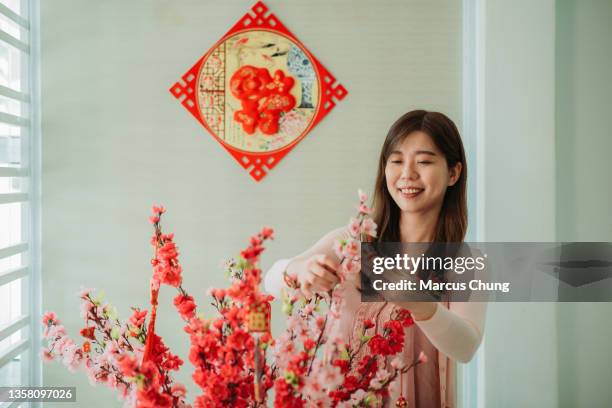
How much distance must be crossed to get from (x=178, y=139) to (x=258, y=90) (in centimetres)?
33

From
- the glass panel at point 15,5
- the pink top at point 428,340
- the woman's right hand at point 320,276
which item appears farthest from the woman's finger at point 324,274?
the glass panel at point 15,5

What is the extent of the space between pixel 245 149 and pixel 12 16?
2.79 feet

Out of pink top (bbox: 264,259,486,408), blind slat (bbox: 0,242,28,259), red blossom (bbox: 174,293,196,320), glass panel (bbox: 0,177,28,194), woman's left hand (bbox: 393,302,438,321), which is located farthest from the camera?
glass panel (bbox: 0,177,28,194)

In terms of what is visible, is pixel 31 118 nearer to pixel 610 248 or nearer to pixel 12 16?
pixel 12 16

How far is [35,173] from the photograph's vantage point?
1.71 metres

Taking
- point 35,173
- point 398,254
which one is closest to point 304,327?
point 398,254

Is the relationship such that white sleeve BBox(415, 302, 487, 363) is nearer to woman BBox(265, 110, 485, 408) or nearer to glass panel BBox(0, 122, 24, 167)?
woman BBox(265, 110, 485, 408)

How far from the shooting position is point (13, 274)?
5.19 ft

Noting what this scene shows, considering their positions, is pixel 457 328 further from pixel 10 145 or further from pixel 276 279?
pixel 10 145

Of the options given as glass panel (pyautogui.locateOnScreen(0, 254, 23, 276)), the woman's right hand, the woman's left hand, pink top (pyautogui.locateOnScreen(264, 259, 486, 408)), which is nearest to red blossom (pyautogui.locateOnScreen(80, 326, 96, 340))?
the woman's right hand

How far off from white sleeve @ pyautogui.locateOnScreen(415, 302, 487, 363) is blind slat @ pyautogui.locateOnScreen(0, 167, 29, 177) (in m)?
1.30

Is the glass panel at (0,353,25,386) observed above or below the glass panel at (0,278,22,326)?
below

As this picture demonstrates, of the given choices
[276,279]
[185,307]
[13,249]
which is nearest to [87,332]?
[185,307]

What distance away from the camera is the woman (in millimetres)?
1370
